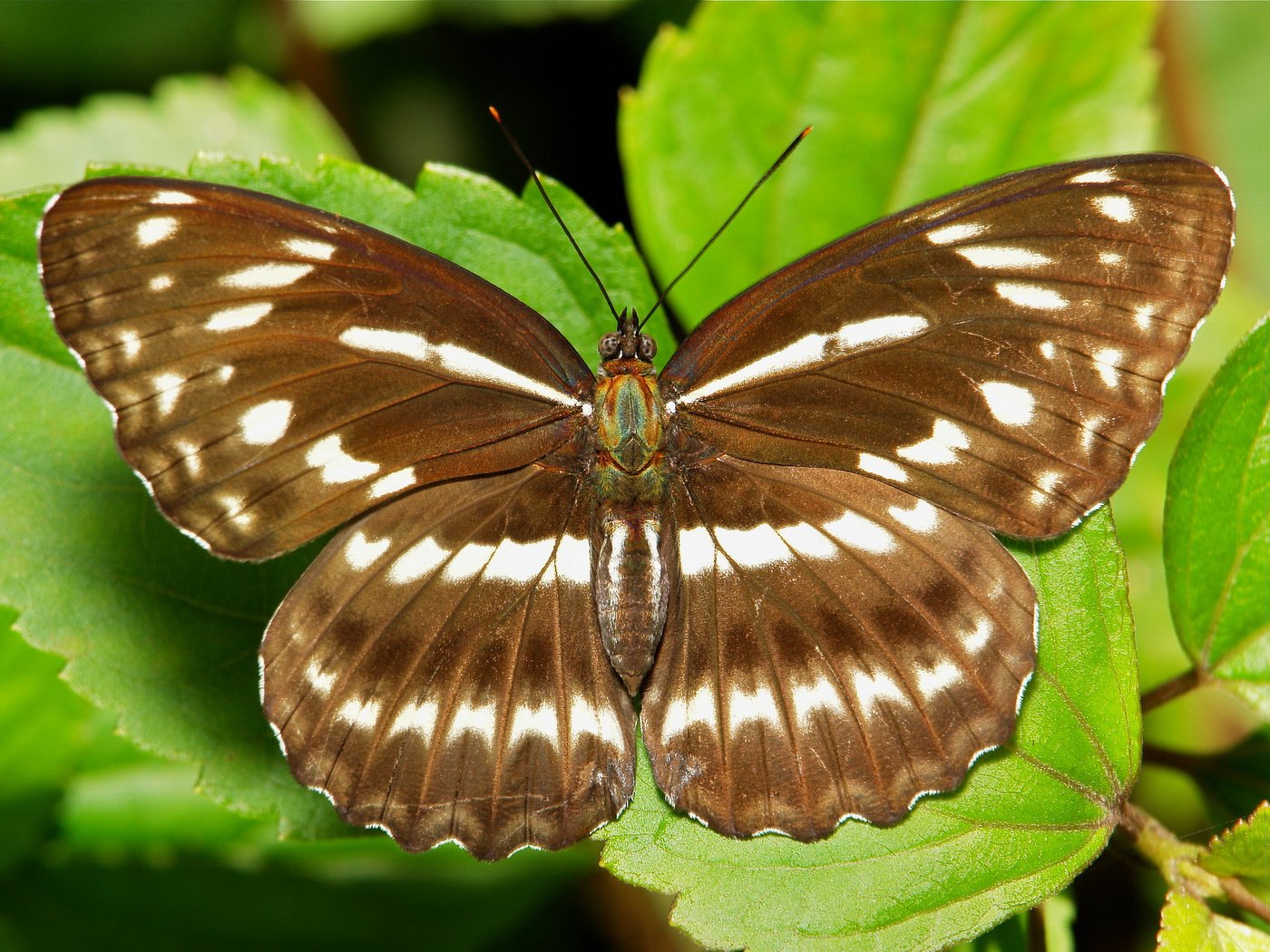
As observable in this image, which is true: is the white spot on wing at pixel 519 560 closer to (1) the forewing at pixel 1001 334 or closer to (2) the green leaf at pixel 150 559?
(2) the green leaf at pixel 150 559

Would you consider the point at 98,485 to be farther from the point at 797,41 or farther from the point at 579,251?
the point at 797,41

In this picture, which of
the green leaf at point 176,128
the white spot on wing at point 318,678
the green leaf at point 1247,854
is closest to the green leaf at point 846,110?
the white spot on wing at point 318,678

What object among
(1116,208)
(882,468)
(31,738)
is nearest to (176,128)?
(31,738)

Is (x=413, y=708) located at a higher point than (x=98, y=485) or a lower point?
lower

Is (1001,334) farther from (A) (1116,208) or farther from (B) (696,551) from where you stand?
(B) (696,551)

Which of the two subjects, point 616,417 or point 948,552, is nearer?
point 948,552

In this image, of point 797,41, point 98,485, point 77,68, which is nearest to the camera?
point 98,485

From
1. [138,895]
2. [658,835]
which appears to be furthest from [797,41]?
[138,895]
